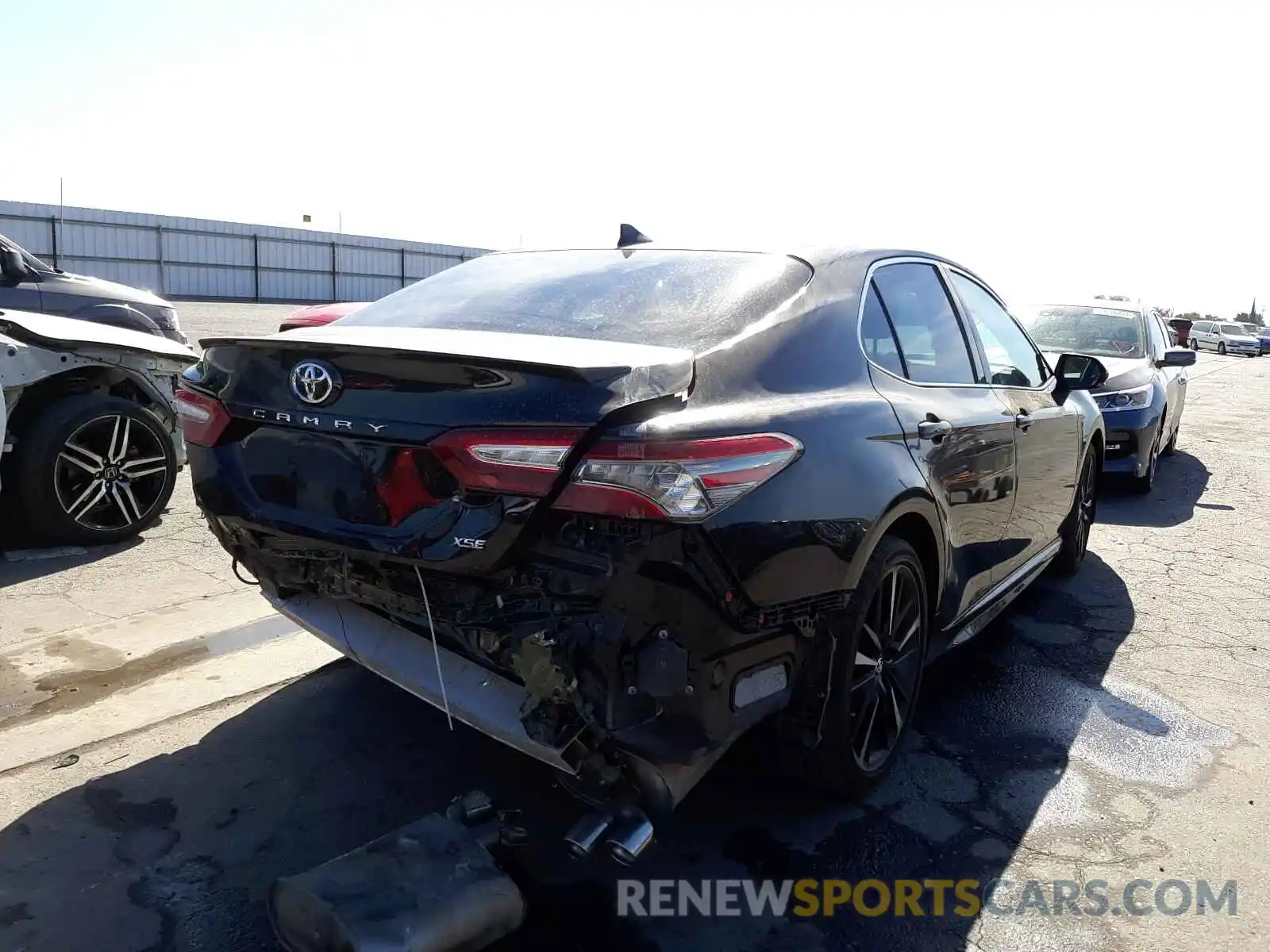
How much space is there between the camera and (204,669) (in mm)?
3928

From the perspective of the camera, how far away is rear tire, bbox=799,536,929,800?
2756 millimetres

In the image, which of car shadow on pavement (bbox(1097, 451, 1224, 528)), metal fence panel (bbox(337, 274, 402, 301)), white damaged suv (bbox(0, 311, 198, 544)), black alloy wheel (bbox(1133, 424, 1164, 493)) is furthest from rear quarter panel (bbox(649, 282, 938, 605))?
metal fence panel (bbox(337, 274, 402, 301))

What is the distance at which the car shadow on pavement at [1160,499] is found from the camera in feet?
25.2

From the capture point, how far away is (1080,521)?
5719mm

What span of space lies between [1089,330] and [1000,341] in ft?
19.2

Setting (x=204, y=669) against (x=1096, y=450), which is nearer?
(x=204, y=669)

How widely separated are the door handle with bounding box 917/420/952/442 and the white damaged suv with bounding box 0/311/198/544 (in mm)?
4155

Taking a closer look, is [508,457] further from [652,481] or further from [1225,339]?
[1225,339]

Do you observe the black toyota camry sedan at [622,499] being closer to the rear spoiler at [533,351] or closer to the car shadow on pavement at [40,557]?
the rear spoiler at [533,351]

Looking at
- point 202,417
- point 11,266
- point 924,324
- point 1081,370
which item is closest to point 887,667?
point 924,324

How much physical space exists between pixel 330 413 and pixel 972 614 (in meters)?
2.50

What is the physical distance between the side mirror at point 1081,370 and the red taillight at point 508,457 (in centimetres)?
338

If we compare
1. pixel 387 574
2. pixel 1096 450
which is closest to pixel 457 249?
pixel 1096 450

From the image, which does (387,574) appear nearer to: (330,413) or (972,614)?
(330,413)
